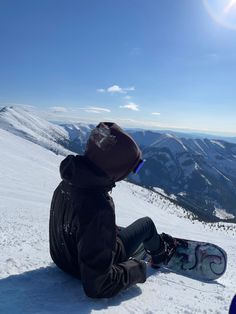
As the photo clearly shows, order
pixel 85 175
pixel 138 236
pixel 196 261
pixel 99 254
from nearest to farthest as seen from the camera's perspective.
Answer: pixel 99 254
pixel 85 175
pixel 138 236
pixel 196 261

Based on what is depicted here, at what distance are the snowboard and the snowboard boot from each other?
0.08 m

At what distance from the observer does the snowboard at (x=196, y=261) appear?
5.60 metres

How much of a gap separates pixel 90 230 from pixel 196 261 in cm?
314

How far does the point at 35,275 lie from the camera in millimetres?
4059

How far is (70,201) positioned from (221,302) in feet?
7.80

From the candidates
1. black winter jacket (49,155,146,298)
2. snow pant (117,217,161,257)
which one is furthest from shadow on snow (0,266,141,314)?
snow pant (117,217,161,257)

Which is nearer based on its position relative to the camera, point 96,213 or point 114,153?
point 96,213

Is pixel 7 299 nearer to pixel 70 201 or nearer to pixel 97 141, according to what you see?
pixel 70 201

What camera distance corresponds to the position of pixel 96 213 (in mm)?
3383

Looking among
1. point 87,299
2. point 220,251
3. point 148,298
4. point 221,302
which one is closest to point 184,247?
point 220,251

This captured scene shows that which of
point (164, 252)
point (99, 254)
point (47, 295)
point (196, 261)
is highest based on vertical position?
point (99, 254)

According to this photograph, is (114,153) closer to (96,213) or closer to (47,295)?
(96,213)

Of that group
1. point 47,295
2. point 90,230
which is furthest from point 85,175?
point 47,295

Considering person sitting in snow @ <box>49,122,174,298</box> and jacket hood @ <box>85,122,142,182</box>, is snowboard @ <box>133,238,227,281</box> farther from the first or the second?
jacket hood @ <box>85,122,142,182</box>
